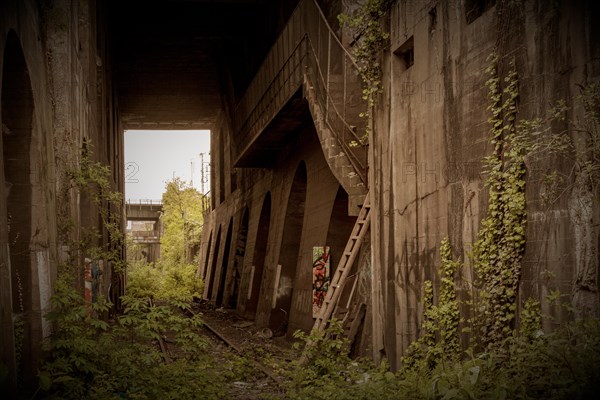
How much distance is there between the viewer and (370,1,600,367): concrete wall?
6.40m

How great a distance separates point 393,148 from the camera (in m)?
10.4

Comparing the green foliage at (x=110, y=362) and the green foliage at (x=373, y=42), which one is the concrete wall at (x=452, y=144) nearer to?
the green foliage at (x=373, y=42)

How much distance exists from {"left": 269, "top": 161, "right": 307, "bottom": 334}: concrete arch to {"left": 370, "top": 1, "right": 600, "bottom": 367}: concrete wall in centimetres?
886

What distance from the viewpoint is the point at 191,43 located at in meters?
28.9

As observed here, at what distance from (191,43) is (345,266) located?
1933 centimetres

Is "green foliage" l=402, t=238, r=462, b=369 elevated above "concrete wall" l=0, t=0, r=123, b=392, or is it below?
below

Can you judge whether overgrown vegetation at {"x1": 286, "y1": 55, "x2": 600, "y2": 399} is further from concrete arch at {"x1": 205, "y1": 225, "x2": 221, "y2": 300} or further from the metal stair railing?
concrete arch at {"x1": 205, "y1": 225, "x2": 221, "y2": 300}

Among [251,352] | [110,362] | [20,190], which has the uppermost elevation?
[20,190]

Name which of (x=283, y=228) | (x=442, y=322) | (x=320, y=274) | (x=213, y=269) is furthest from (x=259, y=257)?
(x=442, y=322)

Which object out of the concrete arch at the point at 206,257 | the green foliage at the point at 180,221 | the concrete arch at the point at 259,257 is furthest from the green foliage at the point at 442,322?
the green foliage at the point at 180,221

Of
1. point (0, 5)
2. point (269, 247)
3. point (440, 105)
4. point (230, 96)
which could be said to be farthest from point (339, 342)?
point (230, 96)

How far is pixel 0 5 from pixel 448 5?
5485mm

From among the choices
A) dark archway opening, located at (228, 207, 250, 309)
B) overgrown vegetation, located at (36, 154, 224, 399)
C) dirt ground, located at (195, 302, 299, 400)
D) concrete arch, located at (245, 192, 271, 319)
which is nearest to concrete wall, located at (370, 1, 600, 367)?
dirt ground, located at (195, 302, 299, 400)

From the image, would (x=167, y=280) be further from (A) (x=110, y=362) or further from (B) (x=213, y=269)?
(A) (x=110, y=362)
